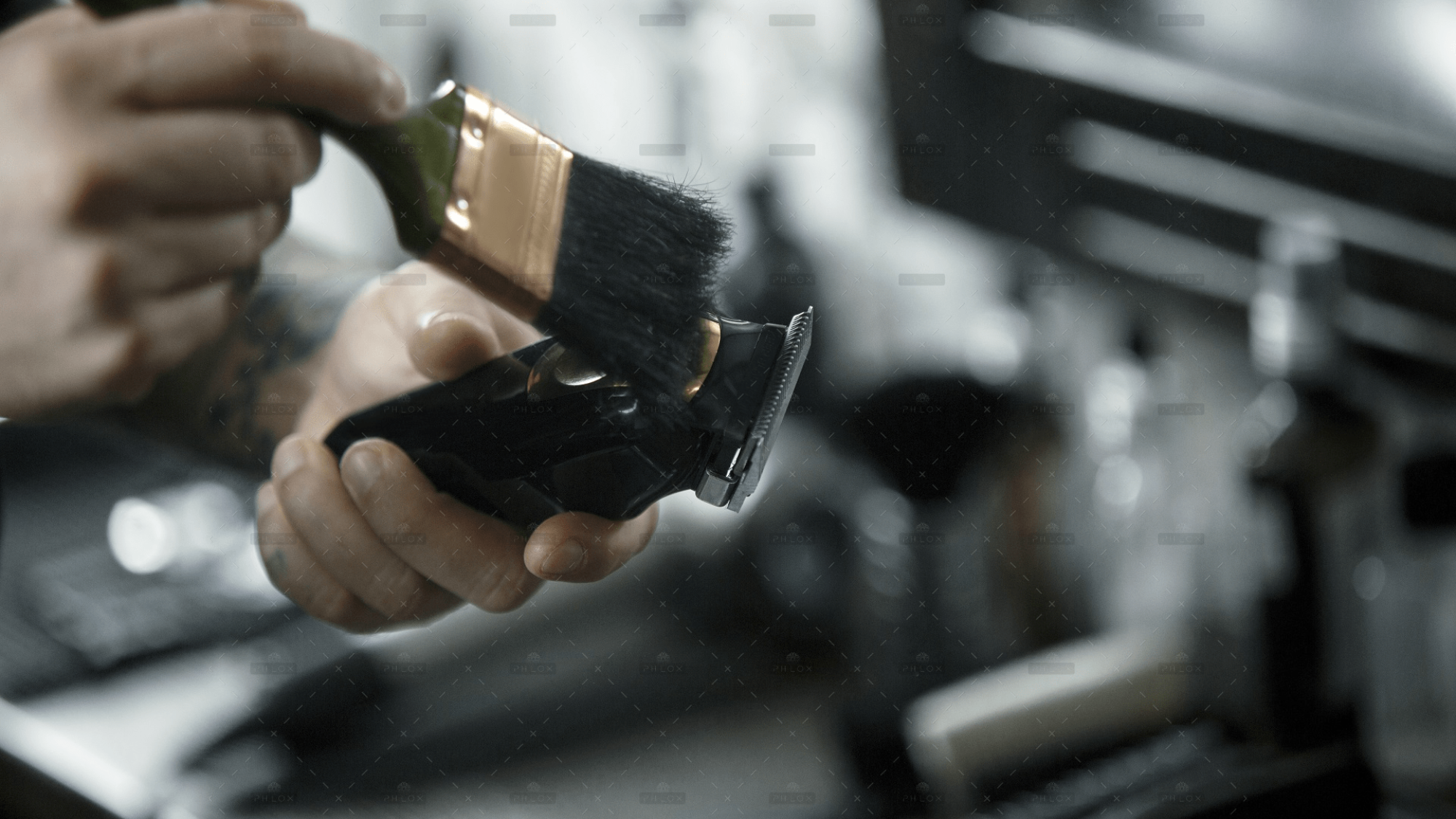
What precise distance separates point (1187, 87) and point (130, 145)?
595 millimetres

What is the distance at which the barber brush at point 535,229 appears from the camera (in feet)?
0.65

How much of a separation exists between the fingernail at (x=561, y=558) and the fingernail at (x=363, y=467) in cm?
5

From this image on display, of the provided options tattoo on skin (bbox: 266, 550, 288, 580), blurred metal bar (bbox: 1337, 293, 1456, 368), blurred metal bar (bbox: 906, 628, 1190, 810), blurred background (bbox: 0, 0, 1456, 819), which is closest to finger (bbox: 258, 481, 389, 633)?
tattoo on skin (bbox: 266, 550, 288, 580)

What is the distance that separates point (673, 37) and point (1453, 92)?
500 millimetres

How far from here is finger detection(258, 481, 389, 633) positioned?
0.29 metres

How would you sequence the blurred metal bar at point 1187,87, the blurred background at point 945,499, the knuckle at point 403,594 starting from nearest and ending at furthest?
the knuckle at point 403,594 < the blurred background at point 945,499 < the blurred metal bar at point 1187,87

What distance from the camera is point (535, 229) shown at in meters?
0.20

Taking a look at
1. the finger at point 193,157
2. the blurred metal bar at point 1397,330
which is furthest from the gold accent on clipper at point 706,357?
the blurred metal bar at point 1397,330

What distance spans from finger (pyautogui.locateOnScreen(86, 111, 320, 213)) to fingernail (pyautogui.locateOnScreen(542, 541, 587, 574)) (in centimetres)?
11

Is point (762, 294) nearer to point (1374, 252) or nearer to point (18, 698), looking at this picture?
point (1374, 252)

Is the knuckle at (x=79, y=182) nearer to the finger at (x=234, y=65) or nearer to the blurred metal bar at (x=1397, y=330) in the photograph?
the finger at (x=234, y=65)

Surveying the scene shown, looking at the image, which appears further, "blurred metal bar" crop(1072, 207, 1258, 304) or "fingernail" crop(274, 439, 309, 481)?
"blurred metal bar" crop(1072, 207, 1258, 304)

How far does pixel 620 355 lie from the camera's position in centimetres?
20

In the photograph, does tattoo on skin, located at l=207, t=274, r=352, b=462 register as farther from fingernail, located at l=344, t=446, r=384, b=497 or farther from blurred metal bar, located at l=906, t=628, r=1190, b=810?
blurred metal bar, located at l=906, t=628, r=1190, b=810
